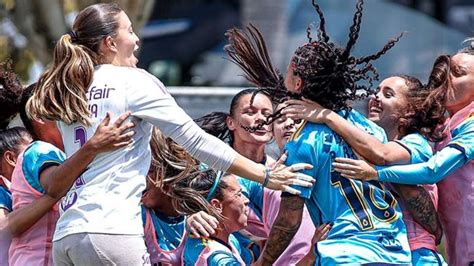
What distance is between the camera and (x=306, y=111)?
19.9 ft

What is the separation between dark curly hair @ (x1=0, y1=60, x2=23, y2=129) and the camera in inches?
289

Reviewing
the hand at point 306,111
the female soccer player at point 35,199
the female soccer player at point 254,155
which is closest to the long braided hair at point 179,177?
the female soccer player at point 254,155

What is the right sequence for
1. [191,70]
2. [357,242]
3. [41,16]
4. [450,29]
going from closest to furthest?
[357,242] < [41,16] < [450,29] < [191,70]

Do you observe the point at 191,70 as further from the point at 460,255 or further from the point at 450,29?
the point at 460,255

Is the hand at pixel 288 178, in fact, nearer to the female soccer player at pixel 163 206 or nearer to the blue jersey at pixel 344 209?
the blue jersey at pixel 344 209

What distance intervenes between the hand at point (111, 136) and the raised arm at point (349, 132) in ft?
2.58

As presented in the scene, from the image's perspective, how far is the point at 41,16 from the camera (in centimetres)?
1494

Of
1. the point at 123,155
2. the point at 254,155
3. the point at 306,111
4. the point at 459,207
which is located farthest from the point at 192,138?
the point at 254,155

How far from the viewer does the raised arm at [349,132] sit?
5977 millimetres

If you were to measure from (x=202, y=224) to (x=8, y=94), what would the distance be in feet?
4.90

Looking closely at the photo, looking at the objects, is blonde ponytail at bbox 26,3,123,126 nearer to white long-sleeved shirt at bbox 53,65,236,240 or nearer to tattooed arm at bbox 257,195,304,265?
white long-sleeved shirt at bbox 53,65,236,240

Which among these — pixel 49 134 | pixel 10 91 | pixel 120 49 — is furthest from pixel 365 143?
pixel 10 91

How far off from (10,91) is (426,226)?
2530mm

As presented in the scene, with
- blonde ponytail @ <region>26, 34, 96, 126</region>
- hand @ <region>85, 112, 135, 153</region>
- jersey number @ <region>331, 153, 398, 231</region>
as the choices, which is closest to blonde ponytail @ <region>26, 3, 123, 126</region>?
blonde ponytail @ <region>26, 34, 96, 126</region>
